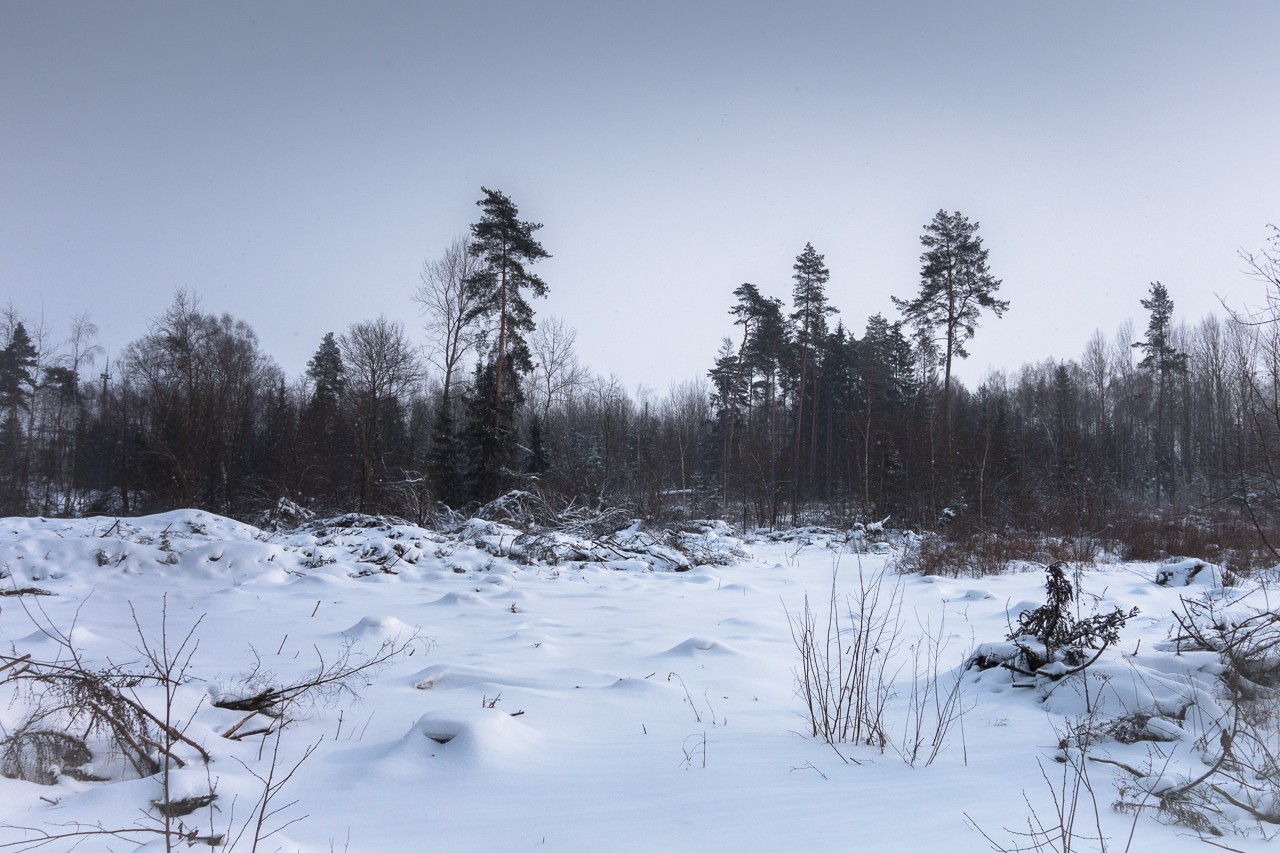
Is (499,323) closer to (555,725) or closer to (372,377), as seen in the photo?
(372,377)

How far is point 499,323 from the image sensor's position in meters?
22.9

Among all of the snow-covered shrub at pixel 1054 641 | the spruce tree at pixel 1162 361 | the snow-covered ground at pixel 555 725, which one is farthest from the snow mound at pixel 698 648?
the spruce tree at pixel 1162 361

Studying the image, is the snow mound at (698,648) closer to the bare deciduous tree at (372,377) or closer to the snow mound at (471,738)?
the snow mound at (471,738)

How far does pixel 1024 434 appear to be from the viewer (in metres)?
39.7

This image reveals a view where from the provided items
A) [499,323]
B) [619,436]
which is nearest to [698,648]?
[499,323]

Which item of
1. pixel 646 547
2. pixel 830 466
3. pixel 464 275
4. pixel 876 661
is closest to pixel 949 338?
pixel 830 466

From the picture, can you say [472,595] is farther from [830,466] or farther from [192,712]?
[830,466]

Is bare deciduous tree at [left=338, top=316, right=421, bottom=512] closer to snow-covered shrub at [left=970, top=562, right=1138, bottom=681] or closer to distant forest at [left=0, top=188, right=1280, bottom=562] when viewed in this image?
distant forest at [left=0, top=188, right=1280, bottom=562]

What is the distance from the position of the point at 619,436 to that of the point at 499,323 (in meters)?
19.5

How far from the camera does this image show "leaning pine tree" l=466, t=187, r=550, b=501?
2217 cm

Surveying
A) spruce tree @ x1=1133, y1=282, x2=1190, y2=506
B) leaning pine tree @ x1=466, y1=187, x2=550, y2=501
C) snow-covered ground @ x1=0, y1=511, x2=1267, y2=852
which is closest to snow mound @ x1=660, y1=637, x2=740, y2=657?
snow-covered ground @ x1=0, y1=511, x2=1267, y2=852

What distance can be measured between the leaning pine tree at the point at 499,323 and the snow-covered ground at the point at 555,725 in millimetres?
13974

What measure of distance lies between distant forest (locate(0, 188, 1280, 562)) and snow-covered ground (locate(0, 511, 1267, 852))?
4652 mm

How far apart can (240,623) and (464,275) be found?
2358cm
